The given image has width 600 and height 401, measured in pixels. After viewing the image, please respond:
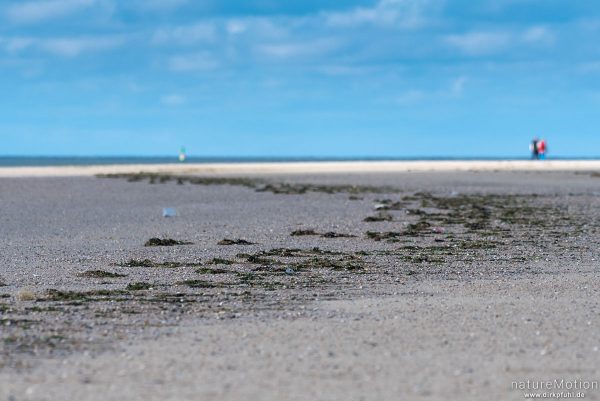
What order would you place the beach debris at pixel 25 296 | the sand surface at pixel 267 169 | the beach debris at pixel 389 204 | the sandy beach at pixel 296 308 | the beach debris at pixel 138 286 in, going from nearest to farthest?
the sandy beach at pixel 296 308
the beach debris at pixel 25 296
the beach debris at pixel 138 286
the beach debris at pixel 389 204
the sand surface at pixel 267 169

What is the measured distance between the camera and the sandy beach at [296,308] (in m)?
6.82

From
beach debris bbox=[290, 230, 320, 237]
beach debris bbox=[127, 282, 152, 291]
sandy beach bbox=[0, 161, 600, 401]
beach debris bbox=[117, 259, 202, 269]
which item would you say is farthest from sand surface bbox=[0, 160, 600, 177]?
beach debris bbox=[127, 282, 152, 291]

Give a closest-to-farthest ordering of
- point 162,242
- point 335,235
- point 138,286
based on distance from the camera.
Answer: point 138,286, point 162,242, point 335,235

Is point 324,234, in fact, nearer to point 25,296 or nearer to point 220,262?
point 220,262

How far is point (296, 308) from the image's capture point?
966 centimetres

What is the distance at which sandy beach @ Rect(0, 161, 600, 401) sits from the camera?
682cm

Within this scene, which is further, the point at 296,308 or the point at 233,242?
the point at 233,242

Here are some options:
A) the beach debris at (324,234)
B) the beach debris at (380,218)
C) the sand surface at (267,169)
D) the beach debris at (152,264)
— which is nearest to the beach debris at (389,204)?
the beach debris at (380,218)

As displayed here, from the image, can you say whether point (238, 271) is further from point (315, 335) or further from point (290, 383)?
point (290, 383)

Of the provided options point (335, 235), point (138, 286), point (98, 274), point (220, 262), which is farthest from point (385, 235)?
point (138, 286)

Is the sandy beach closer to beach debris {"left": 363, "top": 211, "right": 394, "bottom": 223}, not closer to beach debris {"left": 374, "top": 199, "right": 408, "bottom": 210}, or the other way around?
beach debris {"left": 363, "top": 211, "right": 394, "bottom": 223}

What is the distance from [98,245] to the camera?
16.1m

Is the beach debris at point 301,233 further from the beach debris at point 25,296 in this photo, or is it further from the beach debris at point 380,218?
the beach debris at point 25,296

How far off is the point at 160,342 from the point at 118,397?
168 centimetres
